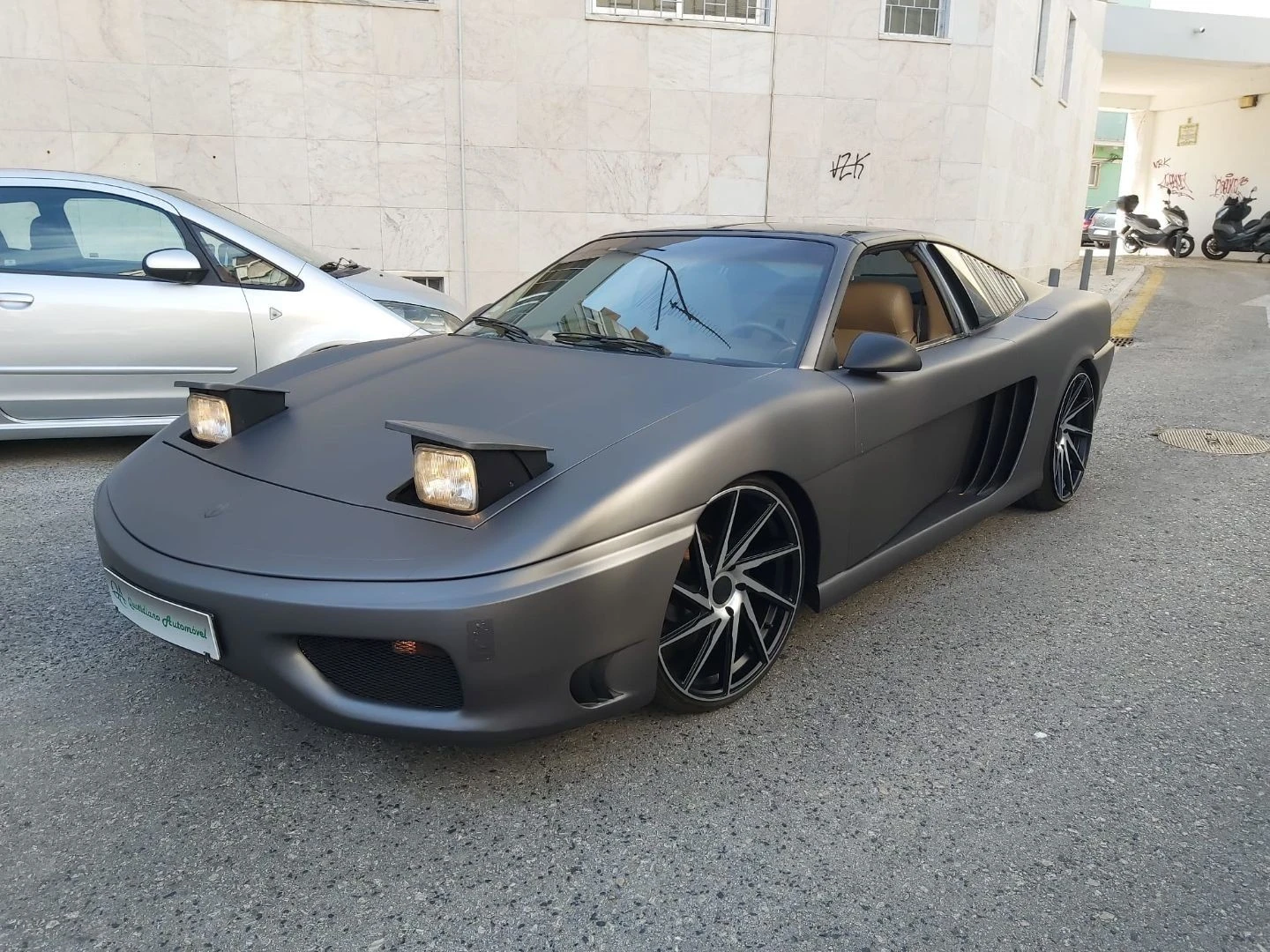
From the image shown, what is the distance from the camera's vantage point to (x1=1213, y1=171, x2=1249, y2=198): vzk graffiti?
28797mm

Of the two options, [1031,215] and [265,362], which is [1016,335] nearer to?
[265,362]


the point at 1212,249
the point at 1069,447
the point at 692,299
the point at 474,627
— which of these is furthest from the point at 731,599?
the point at 1212,249

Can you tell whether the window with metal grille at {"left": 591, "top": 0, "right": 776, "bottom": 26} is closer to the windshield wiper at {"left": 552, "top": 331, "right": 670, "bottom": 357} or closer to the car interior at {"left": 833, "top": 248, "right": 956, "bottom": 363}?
the car interior at {"left": 833, "top": 248, "right": 956, "bottom": 363}

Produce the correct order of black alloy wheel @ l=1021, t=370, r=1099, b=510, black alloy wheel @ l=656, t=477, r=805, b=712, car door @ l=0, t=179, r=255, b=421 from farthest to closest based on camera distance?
car door @ l=0, t=179, r=255, b=421 → black alloy wheel @ l=1021, t=370, r=1099, b=510 → black alloy wheel @ l=656, t=477, r=805, b=712

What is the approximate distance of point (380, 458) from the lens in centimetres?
265

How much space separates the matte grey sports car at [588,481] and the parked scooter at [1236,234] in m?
25.2

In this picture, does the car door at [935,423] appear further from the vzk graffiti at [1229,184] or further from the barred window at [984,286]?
the vzk graffiti at [1229,184]

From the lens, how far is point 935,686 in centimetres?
305

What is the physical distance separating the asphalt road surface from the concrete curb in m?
11.1

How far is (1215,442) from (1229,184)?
93.1ft

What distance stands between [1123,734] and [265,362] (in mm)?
4481

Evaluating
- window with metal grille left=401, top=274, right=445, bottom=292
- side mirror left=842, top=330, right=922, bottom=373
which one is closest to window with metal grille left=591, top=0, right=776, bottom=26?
window with metal grille left=401, top=274, right=445, bottom=292

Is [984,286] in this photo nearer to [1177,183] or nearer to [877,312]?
[877,312]

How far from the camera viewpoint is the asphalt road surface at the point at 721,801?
6.67 ft
